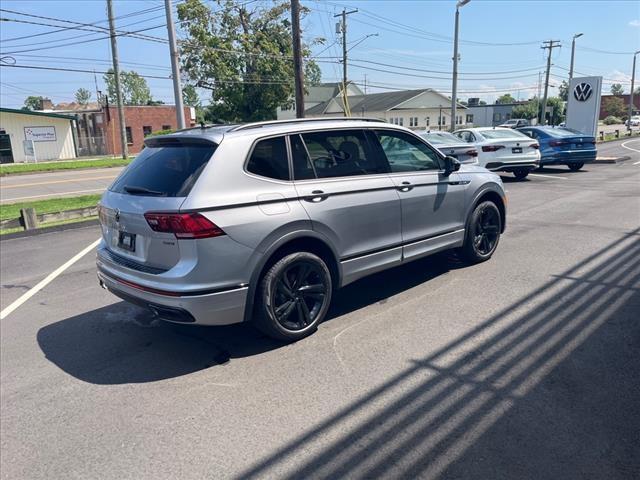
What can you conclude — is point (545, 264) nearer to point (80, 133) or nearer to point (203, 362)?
point (203, 362)

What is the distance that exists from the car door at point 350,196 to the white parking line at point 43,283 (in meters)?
3.70

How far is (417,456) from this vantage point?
2.84m

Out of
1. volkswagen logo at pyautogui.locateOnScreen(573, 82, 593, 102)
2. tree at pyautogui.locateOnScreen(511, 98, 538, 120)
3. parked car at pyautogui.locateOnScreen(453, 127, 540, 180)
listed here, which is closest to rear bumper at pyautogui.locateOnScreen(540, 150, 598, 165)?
parked car at pyautogui.locateOnScreen(453, 127, 540, 180)

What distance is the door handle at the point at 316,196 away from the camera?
437cm

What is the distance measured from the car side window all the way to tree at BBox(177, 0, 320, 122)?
4080cm

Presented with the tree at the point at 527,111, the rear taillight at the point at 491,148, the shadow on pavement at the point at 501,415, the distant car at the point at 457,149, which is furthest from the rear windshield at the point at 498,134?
the tree at the point at 527,111

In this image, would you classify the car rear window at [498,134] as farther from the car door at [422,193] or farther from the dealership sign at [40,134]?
the dealership sign at [40,134]

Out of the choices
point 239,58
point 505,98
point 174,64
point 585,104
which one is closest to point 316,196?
point 174,64

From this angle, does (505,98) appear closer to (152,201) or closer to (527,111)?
(527,111)

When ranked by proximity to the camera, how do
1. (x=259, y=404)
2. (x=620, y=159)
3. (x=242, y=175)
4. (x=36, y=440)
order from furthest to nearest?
(x=620, y=159) → (x=242, y=175) → (x=259, y=404) → (x=36, y=440)

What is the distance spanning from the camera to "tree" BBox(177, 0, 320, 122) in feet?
141

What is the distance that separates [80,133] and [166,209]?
52.1 meters

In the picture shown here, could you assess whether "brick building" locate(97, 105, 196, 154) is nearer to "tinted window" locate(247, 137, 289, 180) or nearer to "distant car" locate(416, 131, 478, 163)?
"distant car" locate(416, 131, 478, 163)

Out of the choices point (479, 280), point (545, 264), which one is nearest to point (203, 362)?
point (479, 280)
